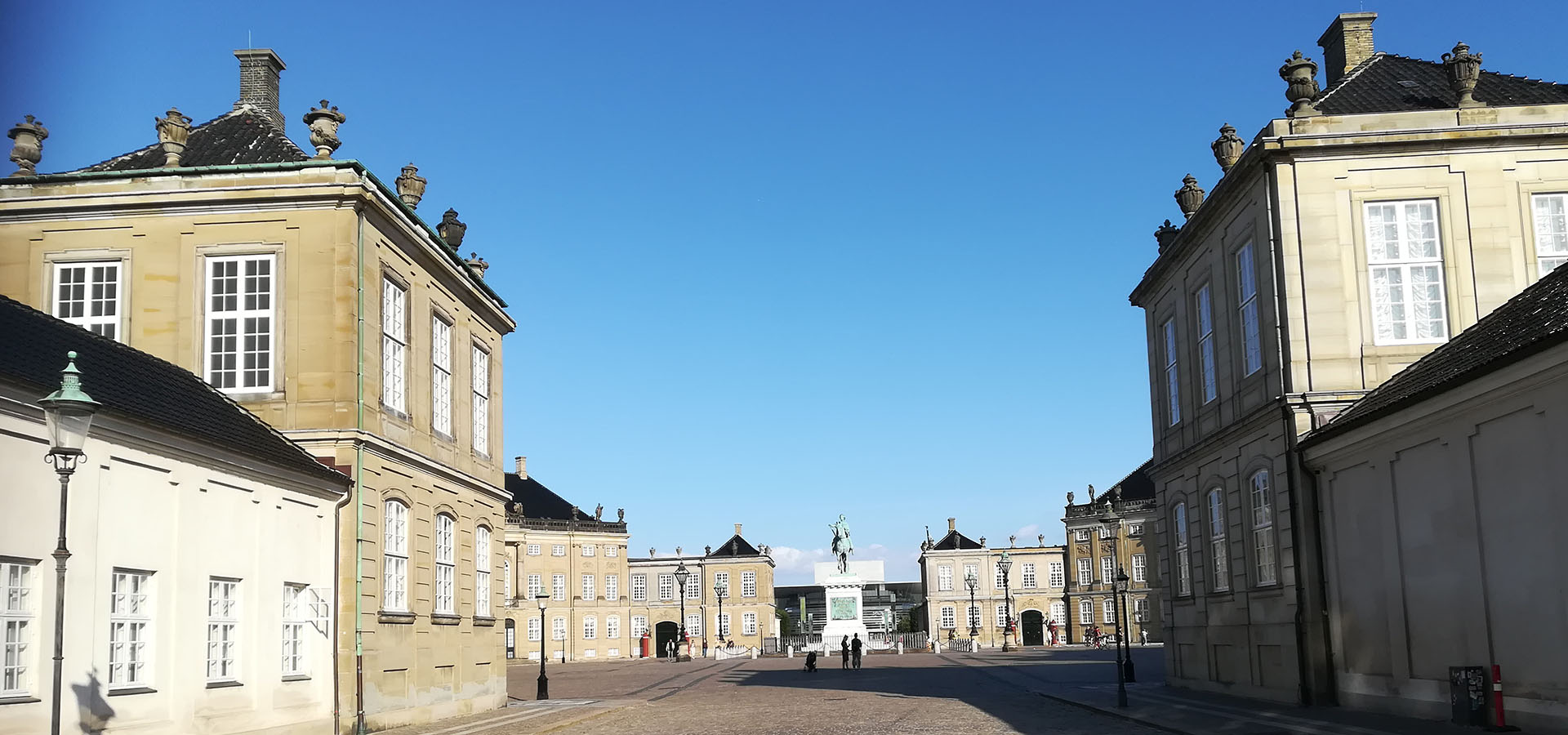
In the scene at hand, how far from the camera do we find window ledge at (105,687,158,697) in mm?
16969

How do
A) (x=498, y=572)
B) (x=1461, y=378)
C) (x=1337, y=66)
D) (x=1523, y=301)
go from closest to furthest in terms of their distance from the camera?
1. (x=1461, y=378)
2. (x=1523, y=301)
3. (x=1337, y=66)
4. (x=498, y=572)

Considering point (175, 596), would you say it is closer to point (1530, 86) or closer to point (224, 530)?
point (224, 530)

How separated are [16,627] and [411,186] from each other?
1618 centimetres

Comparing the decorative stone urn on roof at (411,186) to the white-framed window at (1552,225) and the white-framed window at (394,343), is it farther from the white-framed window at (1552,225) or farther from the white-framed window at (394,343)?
the white-framed window at (1552,225)

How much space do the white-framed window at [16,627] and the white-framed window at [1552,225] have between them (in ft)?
81.9

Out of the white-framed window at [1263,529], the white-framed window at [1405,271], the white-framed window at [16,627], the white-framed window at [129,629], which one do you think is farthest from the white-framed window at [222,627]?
the white-framed window at [1405,271]

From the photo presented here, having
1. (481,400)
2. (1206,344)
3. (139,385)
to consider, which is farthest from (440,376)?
(1206,344)

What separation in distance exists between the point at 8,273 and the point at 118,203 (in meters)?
2.25

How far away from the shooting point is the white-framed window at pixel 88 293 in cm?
2519

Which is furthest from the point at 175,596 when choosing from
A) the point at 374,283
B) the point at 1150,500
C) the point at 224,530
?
the point at 1150,500

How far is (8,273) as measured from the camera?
975 inches

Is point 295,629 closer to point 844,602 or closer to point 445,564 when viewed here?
point 445,564

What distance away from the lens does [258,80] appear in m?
30.9

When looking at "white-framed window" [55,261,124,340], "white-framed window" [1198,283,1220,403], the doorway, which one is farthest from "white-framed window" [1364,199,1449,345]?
the doorway
